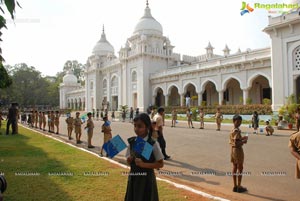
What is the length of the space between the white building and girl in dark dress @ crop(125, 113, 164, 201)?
67.0 feet

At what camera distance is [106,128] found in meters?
8.50

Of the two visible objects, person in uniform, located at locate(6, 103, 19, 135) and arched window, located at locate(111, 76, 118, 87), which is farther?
arched window, located at locate(111, 76, 118, 87)

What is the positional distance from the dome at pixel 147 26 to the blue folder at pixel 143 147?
3572cm

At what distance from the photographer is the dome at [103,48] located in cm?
4769

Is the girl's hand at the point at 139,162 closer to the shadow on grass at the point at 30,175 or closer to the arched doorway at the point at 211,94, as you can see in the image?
the shadow on grass at the point at 30,175

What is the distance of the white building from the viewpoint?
67.3 feet

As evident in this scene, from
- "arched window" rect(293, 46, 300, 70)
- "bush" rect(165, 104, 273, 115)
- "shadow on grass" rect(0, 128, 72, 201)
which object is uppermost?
"arched window" rect(293, 46, 300, 70)

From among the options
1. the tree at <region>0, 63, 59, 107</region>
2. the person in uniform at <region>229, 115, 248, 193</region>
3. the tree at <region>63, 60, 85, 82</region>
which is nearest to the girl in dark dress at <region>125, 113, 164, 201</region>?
the person in uniform at <region>229, 115, 248, 193</region>

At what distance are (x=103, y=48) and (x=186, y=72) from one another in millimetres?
22618

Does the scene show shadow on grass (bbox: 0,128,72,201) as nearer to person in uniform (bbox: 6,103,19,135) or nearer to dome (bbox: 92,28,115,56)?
person in uniform (bbox: 6,103,19,135)

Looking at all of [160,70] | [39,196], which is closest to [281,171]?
[39,196]

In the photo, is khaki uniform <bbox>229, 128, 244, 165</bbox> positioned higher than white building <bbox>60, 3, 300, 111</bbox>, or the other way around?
white building <bbox>60, 3, 300, 111</bbox>

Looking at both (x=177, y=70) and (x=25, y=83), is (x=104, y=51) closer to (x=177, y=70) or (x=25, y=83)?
(x=177, y=70)

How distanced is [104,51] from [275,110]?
3414 centimetres
